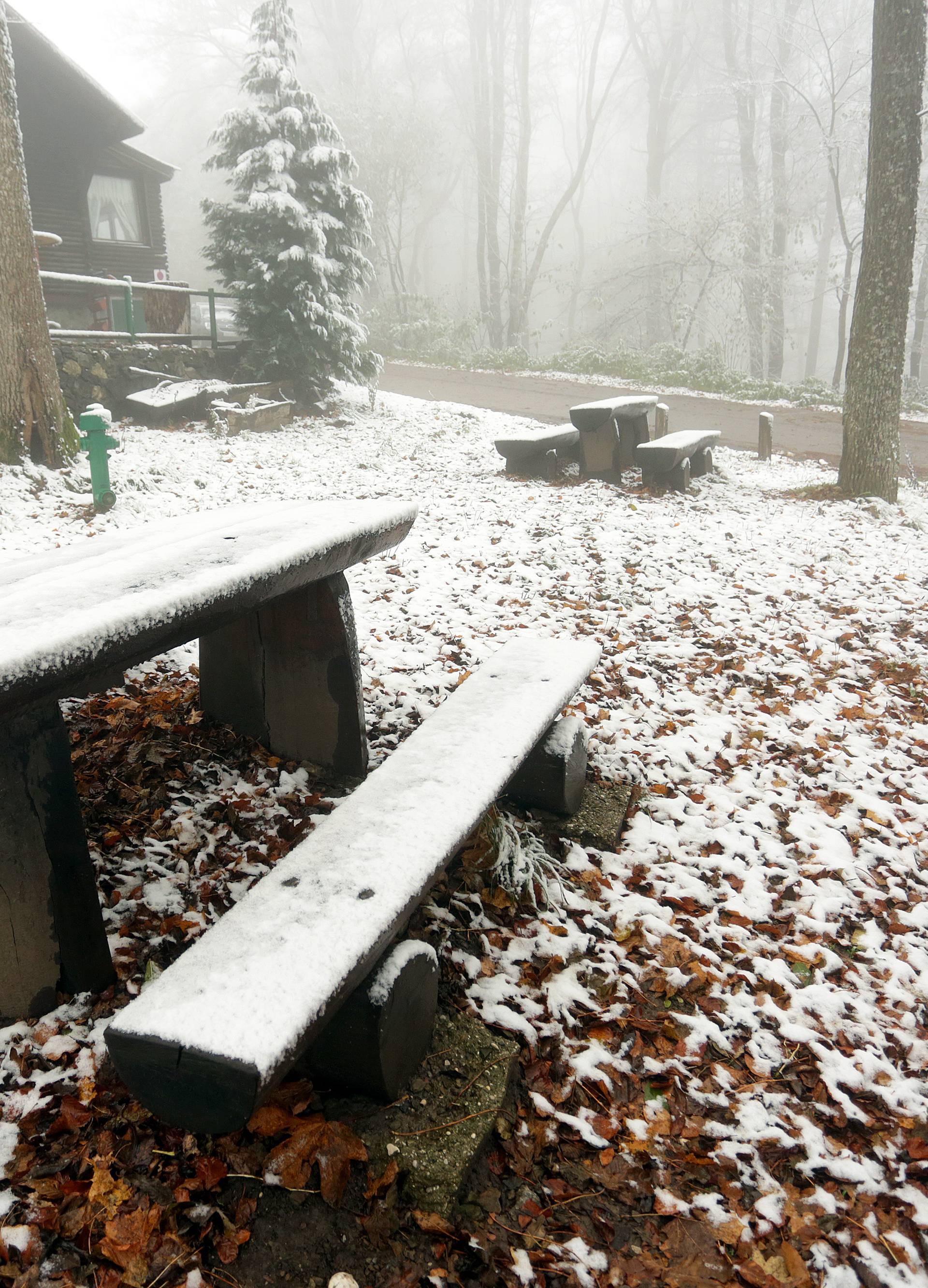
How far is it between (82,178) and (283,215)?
27.5 ft

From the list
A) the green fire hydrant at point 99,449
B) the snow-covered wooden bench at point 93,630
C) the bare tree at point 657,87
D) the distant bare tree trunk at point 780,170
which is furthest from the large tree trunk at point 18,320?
the bare tree at point 657,87

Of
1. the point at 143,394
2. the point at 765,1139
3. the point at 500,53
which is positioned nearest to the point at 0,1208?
the point at 765,1139

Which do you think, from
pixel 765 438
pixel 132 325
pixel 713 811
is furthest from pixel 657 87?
pixel 713 811

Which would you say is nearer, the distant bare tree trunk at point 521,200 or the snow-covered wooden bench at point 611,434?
the snow-covered wooden bench at point 611,434

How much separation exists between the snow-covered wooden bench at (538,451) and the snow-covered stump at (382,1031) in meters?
6.69

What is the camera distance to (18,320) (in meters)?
6.11

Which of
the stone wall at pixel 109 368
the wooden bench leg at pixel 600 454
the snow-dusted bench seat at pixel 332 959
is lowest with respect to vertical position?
the snow-dusted bench seat at pixel 332 959

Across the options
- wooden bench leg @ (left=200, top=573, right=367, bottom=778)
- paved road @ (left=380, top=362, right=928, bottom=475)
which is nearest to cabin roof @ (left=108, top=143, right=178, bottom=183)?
paved road @ (left=380, top=362, right=928, bottom=475)

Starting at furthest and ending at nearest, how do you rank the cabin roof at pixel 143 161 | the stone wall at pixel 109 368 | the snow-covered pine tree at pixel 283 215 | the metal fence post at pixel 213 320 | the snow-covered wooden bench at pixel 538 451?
the cabin roof at pixel 143 161, the metal fence post at pixel 213 320, the snow-covered pine tree at pixel 283 215, the stone wall at pixel 109 368, the snow-covered wooden bench at pixel 538 451

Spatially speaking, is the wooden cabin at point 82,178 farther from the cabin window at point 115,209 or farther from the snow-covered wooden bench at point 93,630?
the snow-covered wooden bench at point 93,630

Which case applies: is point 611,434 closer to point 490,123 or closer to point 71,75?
point 71,75

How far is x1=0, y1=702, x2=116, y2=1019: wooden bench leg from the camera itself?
180cm

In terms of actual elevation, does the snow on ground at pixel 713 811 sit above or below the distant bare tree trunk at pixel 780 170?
below

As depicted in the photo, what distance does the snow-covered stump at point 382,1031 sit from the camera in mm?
1771
